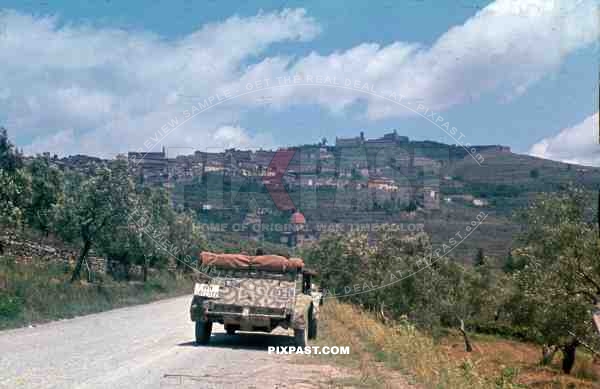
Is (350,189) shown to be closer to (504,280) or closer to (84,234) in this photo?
(504,280)

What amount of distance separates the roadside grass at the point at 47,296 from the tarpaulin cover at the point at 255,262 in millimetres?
8000

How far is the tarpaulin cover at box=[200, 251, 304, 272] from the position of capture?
697 inches

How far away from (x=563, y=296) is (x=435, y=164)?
23.8 meters

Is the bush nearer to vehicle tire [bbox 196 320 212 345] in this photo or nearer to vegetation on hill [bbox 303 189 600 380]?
vehicle tire [bbox 196 320 212 345]

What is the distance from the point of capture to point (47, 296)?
27.8 metres

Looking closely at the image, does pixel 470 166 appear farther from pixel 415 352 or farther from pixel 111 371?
pixel 111 371

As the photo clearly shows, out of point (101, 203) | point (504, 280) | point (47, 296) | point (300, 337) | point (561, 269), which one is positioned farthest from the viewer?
point (101, 203)

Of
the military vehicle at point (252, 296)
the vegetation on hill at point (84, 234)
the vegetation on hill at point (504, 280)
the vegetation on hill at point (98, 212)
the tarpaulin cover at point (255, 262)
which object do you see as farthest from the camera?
the vegetation on hill at point (98, 212)

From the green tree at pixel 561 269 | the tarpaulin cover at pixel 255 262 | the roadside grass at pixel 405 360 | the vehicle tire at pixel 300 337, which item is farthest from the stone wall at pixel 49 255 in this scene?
the green tree at pixel 561 269

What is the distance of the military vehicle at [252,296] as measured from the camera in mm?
16547

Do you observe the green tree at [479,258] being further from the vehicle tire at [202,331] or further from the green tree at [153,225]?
the vehicle tire at [202,331]

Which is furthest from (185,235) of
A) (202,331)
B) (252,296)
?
(252,296)

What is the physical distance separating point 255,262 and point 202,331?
2170mm

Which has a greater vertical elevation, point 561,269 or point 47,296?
point 561,269
